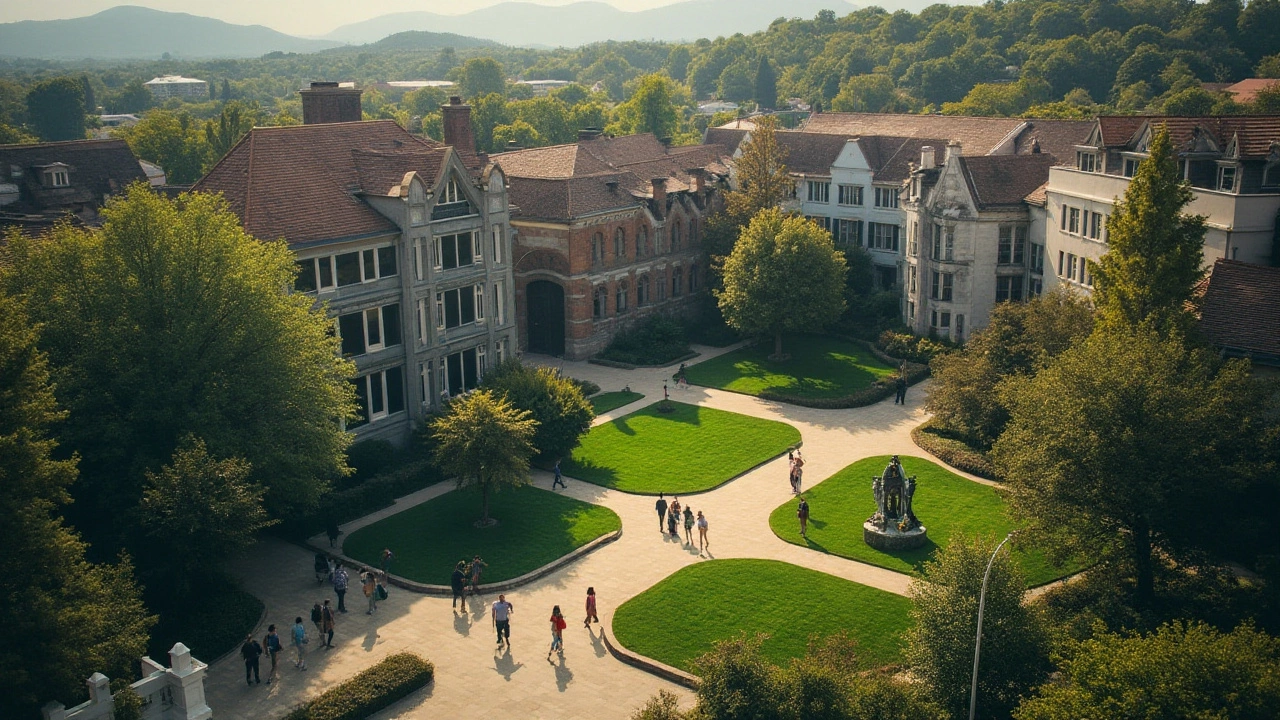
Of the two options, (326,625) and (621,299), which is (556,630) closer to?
(326,625)

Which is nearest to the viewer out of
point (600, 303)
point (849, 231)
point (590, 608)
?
point (590, 608)

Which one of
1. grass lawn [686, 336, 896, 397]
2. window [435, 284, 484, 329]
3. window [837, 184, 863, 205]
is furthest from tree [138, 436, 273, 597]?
window [837, 184, 863, 205]

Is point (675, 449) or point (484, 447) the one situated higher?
point (484, 447)

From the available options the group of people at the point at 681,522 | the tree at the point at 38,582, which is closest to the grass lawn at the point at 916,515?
the group of people at the point at 681,522

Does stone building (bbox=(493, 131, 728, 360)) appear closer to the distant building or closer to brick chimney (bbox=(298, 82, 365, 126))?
brick chimney (bbox=(298, 82, 365, 126))

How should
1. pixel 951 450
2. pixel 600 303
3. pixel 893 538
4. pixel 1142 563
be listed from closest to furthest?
1. pixel 1142 563
2. pixel 893 538
3. pixel 951 450
4. pixel 600 303

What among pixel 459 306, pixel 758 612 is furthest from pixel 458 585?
pixel 459 306

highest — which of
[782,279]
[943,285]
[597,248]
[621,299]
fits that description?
[597,248]
